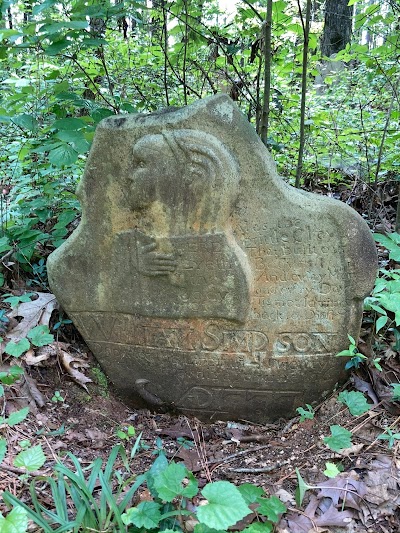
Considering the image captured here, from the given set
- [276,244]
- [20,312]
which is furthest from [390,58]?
[20,312]

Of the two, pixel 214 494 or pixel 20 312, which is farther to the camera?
pixel 20 312

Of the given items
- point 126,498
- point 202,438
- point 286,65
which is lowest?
point 202,438

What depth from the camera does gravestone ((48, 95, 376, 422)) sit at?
2471 mm

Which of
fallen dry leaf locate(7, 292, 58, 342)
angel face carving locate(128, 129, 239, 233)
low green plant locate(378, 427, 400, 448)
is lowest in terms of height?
low green plant locate(378, 427, 400, 448)

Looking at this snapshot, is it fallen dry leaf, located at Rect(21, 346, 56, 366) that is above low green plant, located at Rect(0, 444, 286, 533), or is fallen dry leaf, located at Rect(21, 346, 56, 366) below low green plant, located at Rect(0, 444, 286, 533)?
above

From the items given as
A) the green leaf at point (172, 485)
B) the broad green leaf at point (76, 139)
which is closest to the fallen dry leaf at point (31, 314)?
the broad green leaf at point (76, 139)

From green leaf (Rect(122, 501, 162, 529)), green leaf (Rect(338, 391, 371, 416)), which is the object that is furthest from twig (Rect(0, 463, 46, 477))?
green leaf (Rect(338, 391, 371, 416))

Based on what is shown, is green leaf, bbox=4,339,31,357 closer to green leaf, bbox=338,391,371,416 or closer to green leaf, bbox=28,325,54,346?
green leaf, bbox=28,325,54,346

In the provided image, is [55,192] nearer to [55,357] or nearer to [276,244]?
[55,357]

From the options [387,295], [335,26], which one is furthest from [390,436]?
[335,26]

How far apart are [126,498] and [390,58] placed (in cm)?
398

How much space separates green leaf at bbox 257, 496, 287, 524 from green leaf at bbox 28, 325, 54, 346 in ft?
4.88

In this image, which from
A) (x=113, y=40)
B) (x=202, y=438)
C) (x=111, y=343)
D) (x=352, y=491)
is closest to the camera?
(x=352, y=491)

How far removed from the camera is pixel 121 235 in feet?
8.74
